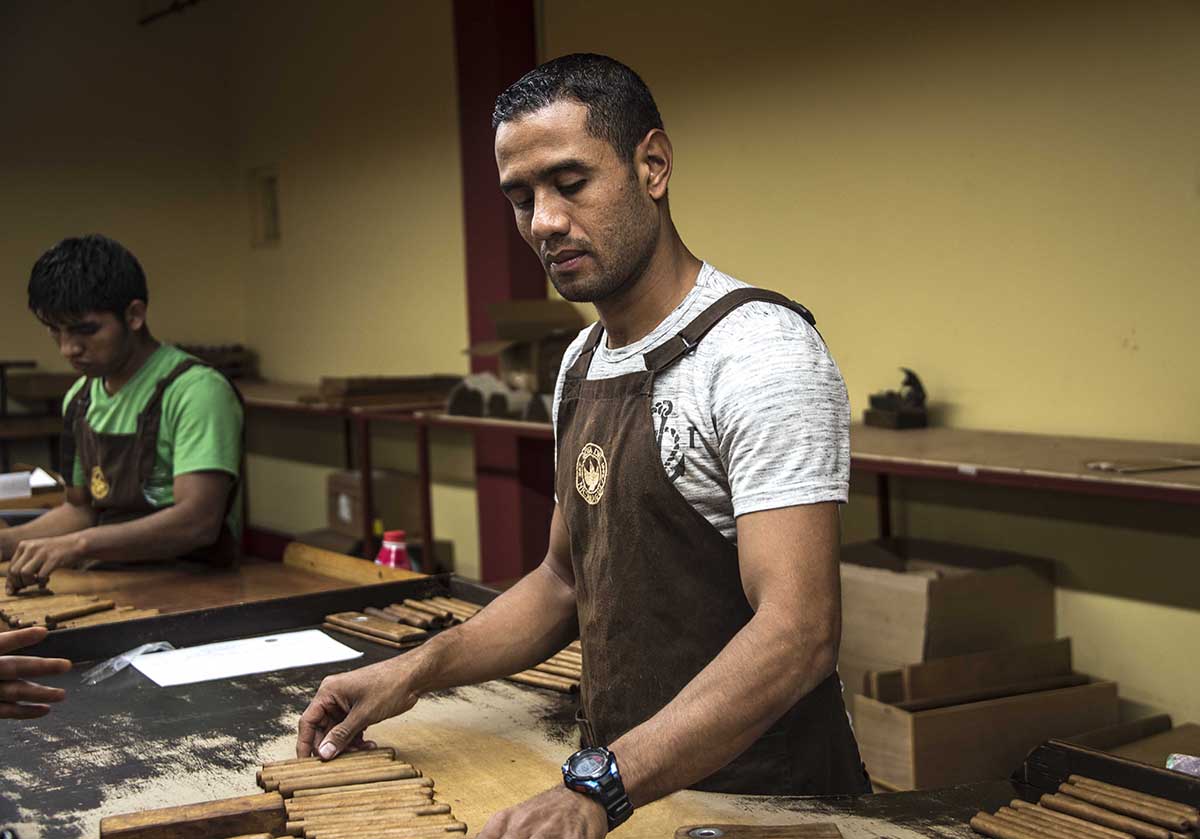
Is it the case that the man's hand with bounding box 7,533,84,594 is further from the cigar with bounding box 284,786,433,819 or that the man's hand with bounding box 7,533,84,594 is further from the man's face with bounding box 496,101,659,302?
the man's face with bounding box 496,101,659,302

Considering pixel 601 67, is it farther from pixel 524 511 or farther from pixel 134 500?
pixel 524 511

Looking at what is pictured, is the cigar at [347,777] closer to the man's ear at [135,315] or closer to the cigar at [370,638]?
the cigar at [370,638]

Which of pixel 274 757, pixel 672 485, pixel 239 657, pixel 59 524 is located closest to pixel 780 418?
pixel 672 485

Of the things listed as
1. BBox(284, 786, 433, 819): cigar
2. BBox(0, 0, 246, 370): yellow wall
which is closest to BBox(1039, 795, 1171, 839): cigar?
BBox(284, 786, 433, 819): cigar

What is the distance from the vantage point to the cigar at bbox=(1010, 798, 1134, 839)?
1501mm

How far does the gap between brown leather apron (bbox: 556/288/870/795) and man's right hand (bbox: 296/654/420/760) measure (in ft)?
0.95

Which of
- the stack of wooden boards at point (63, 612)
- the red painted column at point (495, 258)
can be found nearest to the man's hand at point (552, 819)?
the stack of wooden boards at point (63, 612)

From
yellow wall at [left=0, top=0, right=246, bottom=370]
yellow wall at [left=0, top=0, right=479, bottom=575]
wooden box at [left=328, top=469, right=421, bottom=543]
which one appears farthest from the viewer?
yellow wall at [left=0, top=0, right=246, bottom=370]

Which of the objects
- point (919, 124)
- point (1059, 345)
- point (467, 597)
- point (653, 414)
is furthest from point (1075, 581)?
point (653, 414)

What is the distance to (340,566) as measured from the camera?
323cm

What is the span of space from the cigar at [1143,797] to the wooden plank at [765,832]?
1.15ft

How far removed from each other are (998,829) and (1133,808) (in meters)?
0.17

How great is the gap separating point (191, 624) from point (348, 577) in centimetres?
65

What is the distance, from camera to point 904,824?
1.57 meters
